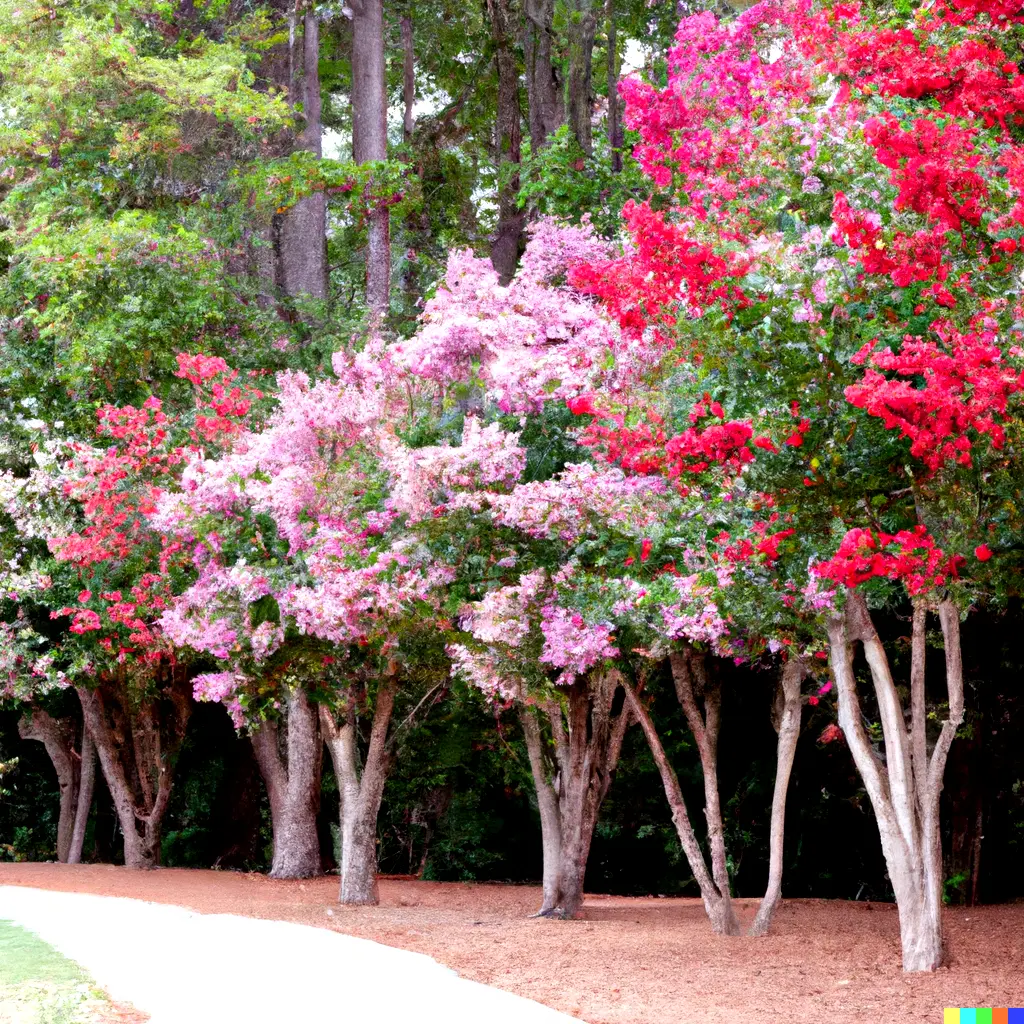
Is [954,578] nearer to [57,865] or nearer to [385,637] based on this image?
[385,637]

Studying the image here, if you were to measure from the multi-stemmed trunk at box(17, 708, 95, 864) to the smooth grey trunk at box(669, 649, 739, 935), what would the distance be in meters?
11.8

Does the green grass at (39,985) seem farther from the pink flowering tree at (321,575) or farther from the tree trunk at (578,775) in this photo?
the tree trunk at (578,775)

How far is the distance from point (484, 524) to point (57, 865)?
11062 millimetres

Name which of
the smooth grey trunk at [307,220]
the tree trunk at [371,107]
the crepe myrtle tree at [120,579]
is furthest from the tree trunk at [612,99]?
the crepe myrtle tree at [120,579]

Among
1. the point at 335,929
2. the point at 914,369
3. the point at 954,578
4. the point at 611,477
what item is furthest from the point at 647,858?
the point at 914,369

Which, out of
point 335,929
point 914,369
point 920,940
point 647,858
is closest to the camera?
point 914,369

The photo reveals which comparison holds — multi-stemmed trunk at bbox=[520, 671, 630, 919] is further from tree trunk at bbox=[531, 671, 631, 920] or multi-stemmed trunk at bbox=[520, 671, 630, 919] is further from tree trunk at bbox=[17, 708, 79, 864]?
tree trunk at bbox=[17, 708, 79, 864]

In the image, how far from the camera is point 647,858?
21578mm

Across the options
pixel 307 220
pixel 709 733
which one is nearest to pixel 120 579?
pixel 307 220

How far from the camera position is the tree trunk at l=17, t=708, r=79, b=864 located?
2269 cm

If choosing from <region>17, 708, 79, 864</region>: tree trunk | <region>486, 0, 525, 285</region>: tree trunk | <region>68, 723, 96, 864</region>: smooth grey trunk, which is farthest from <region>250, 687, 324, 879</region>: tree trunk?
<region>486, 0, 525, 285</region>: tree trunk

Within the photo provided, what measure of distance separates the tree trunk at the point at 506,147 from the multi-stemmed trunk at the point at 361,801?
6.75m

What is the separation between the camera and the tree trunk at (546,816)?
15203 mm

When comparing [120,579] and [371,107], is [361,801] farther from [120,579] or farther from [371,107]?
[371,107]
